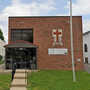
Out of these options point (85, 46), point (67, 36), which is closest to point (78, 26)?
point (67, 36)

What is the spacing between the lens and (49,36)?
28203 mm

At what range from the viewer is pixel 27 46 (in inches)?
1027

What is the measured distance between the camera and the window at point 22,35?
2869 centimetres

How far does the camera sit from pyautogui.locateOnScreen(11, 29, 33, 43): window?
28688 millimetres

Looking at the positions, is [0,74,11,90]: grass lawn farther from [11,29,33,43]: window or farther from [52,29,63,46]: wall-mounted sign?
[52,29,63,46]: wall-mounted sign

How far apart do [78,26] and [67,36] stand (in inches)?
106

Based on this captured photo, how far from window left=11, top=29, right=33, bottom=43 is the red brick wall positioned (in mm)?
742

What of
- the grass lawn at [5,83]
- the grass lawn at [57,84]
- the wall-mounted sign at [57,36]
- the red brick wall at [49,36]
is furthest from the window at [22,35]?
the grass lawn at [5,83]

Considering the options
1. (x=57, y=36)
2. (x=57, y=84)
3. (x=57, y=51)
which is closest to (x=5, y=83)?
(x=57, y=84)

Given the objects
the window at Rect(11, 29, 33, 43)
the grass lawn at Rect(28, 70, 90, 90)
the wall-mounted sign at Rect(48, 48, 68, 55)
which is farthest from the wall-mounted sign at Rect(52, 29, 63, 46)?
the grass lawn at Rect(28, 70, 90, 90)

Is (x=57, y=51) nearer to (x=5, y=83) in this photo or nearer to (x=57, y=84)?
(x=57, y=84)

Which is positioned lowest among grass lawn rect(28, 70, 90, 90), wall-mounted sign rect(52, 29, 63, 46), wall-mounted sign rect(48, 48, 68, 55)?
grass lawn rect(28, 70, 90, 90)

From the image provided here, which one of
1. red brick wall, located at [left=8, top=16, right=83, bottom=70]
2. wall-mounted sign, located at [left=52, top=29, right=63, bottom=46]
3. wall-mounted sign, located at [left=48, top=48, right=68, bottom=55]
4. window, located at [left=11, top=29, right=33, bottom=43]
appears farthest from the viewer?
window, located at [left=11, top=29, right=33, bottom=43]

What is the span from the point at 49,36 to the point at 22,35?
15.7ft
